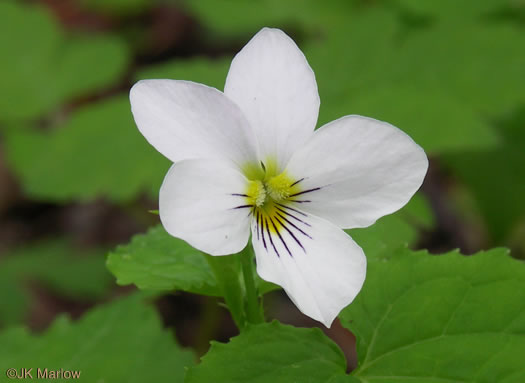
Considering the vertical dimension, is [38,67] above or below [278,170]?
above

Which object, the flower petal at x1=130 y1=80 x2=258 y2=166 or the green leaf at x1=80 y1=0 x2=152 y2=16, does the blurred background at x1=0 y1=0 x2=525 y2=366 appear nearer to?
the green leaf at x1=80 y1=0 x2=152 y2=16

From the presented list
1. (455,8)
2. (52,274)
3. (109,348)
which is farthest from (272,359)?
(52,274)

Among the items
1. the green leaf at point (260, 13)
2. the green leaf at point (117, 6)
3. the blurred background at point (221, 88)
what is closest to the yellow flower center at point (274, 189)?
the blurred background at point (221, 88)

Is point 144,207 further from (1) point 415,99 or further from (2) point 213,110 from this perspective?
(2) point 213,110

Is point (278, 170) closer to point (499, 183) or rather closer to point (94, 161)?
point (94, 161)

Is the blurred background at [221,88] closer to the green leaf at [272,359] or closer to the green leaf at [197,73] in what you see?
the green leaf at [197,73]

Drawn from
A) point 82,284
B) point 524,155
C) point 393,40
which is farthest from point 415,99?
point 82,284
